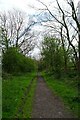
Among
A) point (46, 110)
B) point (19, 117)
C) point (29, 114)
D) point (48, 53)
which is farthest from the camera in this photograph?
point (48, 53)

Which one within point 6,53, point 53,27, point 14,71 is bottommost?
point 14,71

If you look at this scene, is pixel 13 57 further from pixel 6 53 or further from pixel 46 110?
pixel 46 110

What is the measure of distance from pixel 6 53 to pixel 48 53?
18244mm

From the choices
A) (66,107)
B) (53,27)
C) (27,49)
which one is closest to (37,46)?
(27,49)

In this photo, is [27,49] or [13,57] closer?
[13,57]

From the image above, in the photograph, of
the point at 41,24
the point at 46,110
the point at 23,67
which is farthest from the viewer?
the point at 23,67

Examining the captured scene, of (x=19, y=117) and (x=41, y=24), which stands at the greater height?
(x=41, y=24)

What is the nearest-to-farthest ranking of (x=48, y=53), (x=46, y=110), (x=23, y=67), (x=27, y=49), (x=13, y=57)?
1. (x=46, y=110)
2. (x=13, y=57)
3. (x=23, y=67)
4. (x=48, y=53)
5. (x=27, y=49)

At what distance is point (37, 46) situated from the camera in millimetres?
Answer: 77750

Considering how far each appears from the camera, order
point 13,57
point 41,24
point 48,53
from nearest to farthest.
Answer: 1. point 41,24
2. point 13,57
3. point 48,53

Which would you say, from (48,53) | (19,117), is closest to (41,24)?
(19,117)

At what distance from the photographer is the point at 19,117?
1152 cm

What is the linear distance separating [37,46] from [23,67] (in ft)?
60.1

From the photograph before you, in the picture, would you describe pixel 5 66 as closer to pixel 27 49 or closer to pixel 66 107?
pixel 27 49
